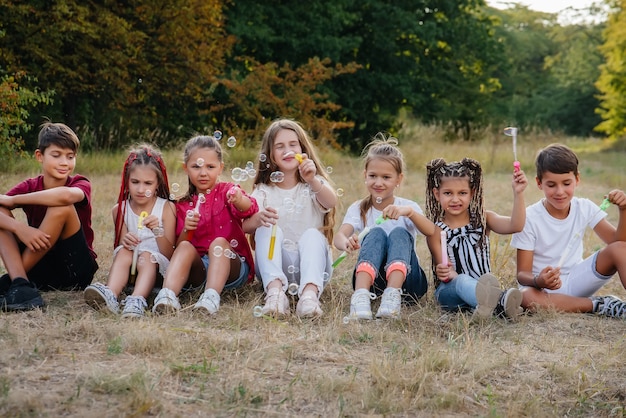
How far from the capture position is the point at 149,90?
11961 millimetres

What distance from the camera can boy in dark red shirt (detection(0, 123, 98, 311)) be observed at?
3639mm

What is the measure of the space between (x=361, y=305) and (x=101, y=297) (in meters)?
1.18

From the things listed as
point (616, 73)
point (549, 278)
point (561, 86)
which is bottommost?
point (549, 278)

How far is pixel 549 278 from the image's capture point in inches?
142

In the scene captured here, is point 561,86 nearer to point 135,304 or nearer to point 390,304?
point 390,304

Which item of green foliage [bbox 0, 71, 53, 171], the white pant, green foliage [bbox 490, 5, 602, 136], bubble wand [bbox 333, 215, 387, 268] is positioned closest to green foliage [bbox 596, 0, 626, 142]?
green foliage [bbox 490, 5, 602, 136]

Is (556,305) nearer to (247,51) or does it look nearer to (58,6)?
(58,6)

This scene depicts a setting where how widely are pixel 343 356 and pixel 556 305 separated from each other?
1.36m

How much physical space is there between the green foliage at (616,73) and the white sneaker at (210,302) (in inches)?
952

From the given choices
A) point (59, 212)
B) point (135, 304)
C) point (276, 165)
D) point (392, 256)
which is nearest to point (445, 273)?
point (392, 256)

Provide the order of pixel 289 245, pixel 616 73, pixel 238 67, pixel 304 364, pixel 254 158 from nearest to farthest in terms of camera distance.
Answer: pixel 304 364
pixel 289 245
pixel 254 158
pixel 238 67
pixel 616 73

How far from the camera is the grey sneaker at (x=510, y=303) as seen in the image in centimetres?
353

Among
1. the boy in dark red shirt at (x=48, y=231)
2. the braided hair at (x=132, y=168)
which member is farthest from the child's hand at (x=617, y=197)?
the boy in dark red shirt at (x=48, y=231)

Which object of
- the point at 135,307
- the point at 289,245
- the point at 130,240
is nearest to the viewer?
the point at 135,307
